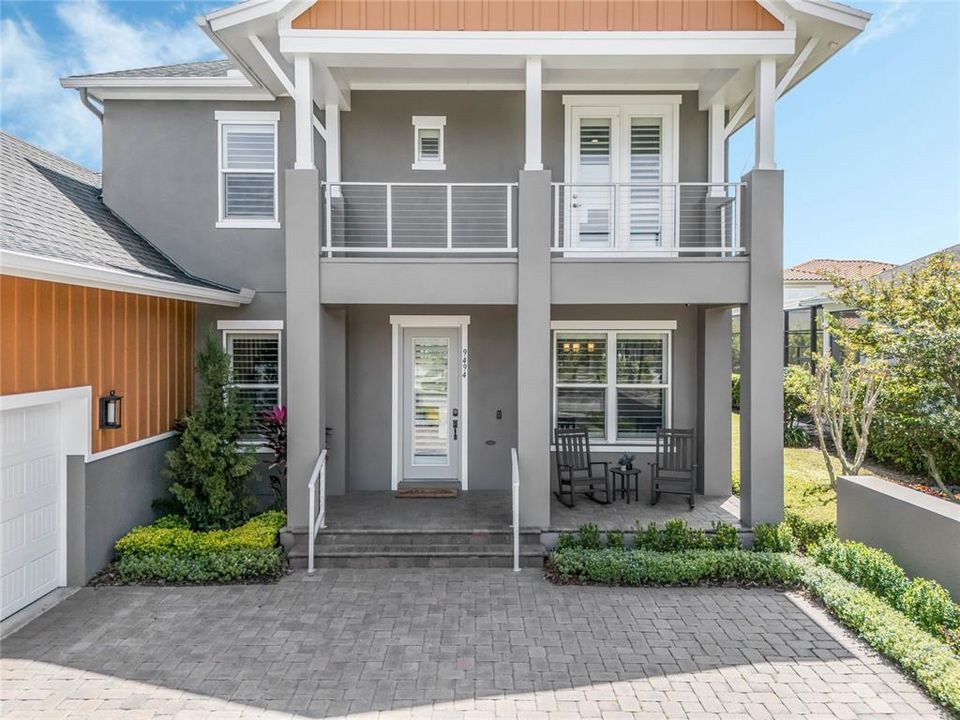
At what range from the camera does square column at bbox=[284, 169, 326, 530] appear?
7570mm

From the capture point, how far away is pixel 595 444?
983 cm

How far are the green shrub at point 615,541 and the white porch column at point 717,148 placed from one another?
216 inches

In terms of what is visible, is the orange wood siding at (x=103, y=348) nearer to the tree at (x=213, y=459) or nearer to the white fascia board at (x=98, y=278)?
the white fascia board at (x=98, y=278)

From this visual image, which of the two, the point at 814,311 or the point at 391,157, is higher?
the point at 391,157

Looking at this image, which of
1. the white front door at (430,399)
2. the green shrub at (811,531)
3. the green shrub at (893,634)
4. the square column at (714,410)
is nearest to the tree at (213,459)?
the white front door at (430,399)

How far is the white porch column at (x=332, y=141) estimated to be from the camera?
9031 millimetres

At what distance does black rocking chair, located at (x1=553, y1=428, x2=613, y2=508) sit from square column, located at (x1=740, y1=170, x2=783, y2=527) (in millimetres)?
2120

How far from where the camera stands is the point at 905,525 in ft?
21.6

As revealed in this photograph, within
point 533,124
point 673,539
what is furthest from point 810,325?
point 533,124

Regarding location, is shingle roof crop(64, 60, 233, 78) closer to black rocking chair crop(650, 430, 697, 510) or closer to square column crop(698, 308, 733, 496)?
square column crop(698, 308, 733, 496)

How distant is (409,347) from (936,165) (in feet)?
96.2

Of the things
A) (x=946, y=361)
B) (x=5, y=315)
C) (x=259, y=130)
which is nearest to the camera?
(x=5, y=315)

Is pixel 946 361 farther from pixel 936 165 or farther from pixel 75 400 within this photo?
pixel 936 165

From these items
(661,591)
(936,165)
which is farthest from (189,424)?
(936,165)
